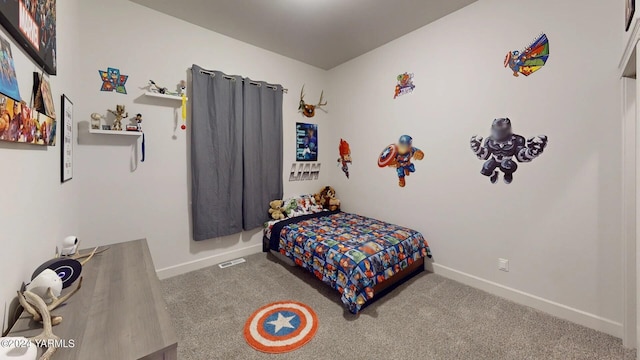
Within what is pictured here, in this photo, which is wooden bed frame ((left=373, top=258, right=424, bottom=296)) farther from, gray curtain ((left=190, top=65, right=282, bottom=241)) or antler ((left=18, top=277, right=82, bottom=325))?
antler ((left=18, top=277, right=82, bottom=325))

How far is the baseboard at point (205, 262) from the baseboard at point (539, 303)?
2.32 metres

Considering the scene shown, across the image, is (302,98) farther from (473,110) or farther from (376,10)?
(473,110)

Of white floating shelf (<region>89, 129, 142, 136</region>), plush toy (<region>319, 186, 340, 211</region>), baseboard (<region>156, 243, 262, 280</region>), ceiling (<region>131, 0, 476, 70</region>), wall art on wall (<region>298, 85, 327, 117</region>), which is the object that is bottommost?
baseboard (<region>156, 243, 262, 280</region>)

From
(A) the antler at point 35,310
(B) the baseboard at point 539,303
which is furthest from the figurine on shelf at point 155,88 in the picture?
(B) the baseboard at point 539,303

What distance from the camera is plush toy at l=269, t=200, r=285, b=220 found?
3.27 meters

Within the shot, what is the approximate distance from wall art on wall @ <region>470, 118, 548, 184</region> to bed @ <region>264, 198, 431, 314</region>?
1009mm

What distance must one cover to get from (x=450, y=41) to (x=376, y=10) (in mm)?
825

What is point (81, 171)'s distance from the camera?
2160mm

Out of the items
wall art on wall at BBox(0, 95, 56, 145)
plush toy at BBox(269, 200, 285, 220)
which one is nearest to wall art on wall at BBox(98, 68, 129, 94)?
wall art on wall at BBox(0, 95, 56, 145)

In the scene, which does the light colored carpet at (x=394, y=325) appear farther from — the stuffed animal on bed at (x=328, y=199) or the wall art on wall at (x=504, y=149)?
the stuffed animal on bed at (x=328, y=199)

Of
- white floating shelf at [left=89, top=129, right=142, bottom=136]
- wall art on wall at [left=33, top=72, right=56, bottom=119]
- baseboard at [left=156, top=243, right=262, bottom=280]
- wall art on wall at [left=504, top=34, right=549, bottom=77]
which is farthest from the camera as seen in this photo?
baseboard at [left=156, top=243, right=262, bottom=280]

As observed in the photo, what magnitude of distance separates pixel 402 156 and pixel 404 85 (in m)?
0.85

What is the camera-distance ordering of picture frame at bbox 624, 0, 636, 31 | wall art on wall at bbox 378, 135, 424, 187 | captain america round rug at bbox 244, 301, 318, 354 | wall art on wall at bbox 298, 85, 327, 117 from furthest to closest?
wall art on wall at bbox 298, 85, 327, 117 → wall art on wall at bbox 378, 135, 424, 187 → captain america round rug at bbox 244, 301, 318, 354 → picture frame at bbox 624, 0, 636, 31

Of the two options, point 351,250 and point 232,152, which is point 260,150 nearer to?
point 232,152
